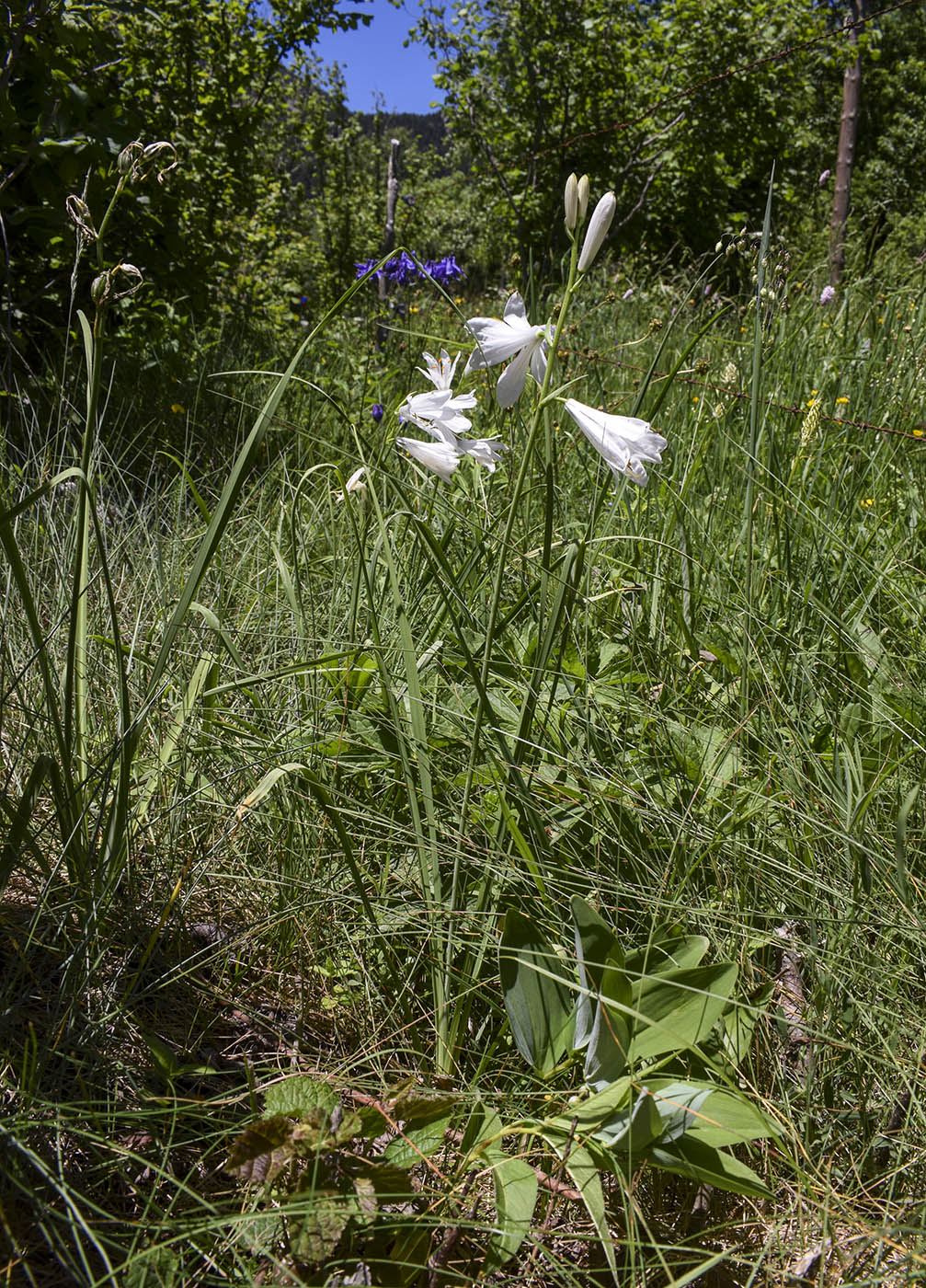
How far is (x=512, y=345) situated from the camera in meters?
1.04

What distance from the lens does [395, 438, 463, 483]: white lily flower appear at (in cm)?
118

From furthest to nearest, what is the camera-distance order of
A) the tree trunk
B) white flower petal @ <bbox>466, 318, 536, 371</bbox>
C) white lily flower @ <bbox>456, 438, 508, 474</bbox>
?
1. the tree trunk
2. white lily flower @ <bbox>456, 438, 508, 474</bbox>
3. white flower petal @ <bbox>466, 318, 536, 371</bbox>

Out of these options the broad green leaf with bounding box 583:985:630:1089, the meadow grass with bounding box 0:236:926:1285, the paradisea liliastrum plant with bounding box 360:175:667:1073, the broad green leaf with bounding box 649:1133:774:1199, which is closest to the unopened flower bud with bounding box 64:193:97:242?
the meadow grass with bounding box 0:236:926:1285

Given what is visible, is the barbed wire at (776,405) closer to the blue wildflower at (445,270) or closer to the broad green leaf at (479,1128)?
the broad green leaf at (479,1128)

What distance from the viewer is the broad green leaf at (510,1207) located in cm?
79

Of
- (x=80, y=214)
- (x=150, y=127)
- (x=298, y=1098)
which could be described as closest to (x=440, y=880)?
(x=298, y=1098)

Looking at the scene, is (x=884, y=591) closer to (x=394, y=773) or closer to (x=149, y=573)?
(x=394, y=773)

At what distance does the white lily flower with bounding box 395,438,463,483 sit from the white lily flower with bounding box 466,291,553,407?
15 centimetres

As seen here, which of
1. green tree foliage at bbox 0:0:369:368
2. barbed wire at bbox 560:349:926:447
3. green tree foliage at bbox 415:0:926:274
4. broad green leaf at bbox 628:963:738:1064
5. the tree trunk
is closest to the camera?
broad green leaf at bbox 628:963:738:1064

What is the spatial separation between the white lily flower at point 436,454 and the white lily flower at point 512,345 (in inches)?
6.0

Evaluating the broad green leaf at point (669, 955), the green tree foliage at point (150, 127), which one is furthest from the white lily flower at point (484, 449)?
the green tree foliage at point (150, 127)

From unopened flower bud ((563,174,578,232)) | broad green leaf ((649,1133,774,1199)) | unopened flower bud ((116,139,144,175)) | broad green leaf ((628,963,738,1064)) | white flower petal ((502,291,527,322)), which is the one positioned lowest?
broad green leaf ((649,1133,774,1199))

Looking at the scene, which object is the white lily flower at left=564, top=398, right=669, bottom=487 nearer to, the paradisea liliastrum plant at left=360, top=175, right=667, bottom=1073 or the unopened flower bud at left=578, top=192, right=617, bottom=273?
the paradisea liliastrum plant at left=360, top=175, right=667, bottom=1073

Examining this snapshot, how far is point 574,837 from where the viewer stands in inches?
47.7
